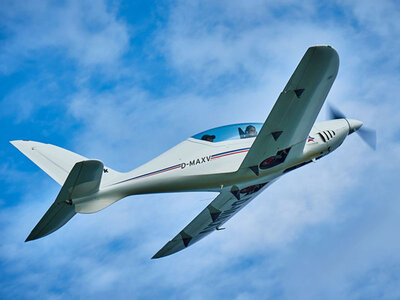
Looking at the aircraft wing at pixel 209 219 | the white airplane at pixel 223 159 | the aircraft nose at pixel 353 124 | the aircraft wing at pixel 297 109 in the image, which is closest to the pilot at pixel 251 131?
the white airplane at pixel 223 159

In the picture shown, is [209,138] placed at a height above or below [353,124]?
below

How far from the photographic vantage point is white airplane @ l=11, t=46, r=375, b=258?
14828 mm

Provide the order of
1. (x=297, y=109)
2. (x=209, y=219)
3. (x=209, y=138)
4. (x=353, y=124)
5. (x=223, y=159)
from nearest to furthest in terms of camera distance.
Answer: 1. (x=297, y=109)
2. (x=223, y=159)
3. (x=209, y=138)
4. (x=353, y=124)
5. (x=209, y=219)

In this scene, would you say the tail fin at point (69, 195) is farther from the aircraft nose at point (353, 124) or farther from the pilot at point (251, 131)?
the aircraft nose at point (353, 124)

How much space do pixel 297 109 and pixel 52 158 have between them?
26.7 ft

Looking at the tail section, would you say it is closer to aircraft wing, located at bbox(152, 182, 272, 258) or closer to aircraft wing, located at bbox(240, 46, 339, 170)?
aircraft wing, located at bbox(240, 46, 339, 170)

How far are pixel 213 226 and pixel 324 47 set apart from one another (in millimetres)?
9546

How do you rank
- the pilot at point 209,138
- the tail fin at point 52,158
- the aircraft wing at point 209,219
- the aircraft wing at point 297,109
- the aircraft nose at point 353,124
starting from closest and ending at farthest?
the aircraft wing at point 297,109
the pilot at point 209,138
the tail fin at point 52,158
the aircraft wing at point 209,219
the aircraft nose at point 353,124

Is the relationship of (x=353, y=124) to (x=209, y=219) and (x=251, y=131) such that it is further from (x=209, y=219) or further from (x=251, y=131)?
(x=209, y=219)

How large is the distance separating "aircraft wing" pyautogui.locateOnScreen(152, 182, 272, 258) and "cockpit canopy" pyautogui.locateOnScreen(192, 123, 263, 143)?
2.67 m

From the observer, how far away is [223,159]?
16641mm

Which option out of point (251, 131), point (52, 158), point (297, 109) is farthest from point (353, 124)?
point (52, 158)

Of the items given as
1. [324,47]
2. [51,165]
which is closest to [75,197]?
[51,165]

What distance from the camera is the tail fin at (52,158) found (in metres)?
17.0
